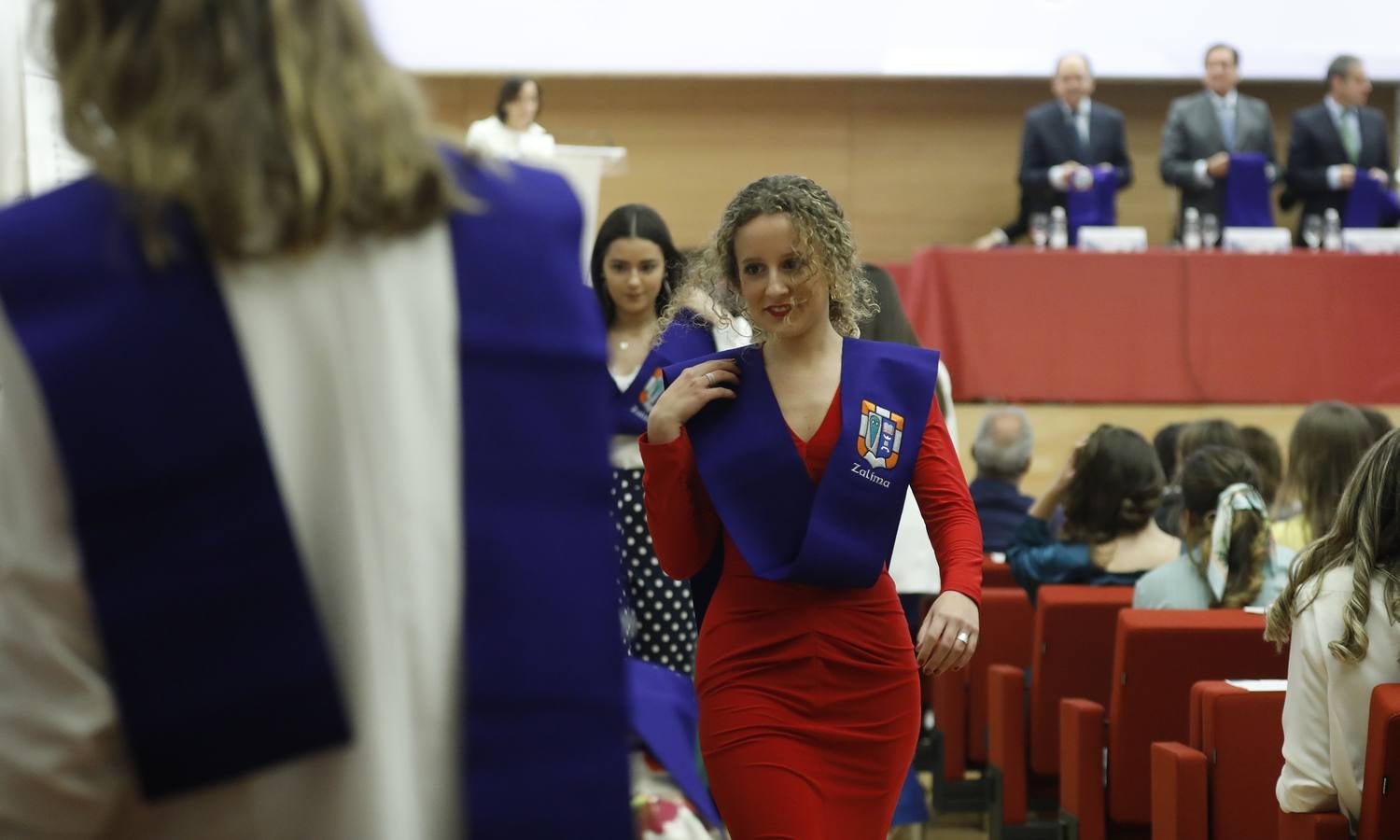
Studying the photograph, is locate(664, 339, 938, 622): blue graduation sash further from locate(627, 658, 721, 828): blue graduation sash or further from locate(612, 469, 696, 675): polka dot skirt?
locate(612, 469, 696, 675): polka dot skirt

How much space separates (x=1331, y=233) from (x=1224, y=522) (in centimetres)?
553

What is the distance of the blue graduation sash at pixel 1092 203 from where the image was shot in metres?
→ 9.09

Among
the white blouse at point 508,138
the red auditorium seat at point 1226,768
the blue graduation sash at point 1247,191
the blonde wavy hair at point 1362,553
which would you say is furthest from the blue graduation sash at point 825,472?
the blue graduation sash at point 1247,191

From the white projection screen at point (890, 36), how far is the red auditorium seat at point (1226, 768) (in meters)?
8.11

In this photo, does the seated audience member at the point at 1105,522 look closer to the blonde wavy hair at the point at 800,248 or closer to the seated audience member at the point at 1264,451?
the seated audience member at the point at 1264,451

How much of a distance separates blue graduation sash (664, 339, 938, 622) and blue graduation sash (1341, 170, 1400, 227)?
7.49 m

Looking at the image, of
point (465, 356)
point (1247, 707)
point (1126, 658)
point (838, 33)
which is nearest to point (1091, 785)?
point (1126, 658)

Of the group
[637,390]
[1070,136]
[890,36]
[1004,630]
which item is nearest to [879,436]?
[637,390]

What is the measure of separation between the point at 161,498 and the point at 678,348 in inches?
83.1

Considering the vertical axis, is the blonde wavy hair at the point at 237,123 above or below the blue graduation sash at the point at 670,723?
above

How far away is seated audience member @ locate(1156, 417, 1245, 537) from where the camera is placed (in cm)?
492

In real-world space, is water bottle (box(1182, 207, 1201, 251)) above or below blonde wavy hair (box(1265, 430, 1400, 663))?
above

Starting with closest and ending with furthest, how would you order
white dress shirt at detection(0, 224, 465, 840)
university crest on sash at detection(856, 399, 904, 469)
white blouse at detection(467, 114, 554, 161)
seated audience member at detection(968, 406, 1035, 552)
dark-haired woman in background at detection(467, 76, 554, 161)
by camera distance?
white dress shirt at detection(0, 224, 465, 840)
university crest on sash at detection(856, 399, 904, 469)
seated audience member at detection(968, 406, 1035, 552)
white blouse at detection(467, 114, 554, 161)
dark-haired woman in background at detection(467, 76, 554, 161)

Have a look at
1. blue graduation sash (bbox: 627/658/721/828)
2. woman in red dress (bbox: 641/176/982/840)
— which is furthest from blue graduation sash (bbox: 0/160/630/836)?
woman in red dress (bbox: 641/176/982/840)
